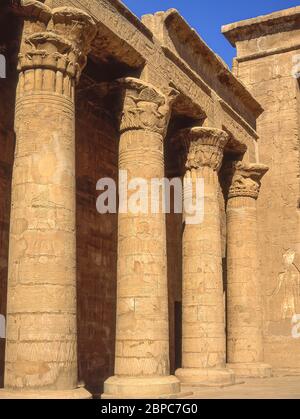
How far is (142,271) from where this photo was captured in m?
11.6

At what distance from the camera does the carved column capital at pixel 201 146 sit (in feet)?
50.7

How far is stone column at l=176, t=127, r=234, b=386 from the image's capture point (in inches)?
563

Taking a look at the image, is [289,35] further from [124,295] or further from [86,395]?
[86,395]

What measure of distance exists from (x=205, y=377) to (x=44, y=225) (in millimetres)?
6637

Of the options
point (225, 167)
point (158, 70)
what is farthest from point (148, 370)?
point (225, 167)

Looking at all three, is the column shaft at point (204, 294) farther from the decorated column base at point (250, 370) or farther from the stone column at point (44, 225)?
the stone column at point (44, 225)

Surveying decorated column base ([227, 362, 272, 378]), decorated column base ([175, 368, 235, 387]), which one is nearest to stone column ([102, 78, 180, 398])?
decorated column base ([175, 368, 235, 387])

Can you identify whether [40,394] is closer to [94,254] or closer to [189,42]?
[94,254]

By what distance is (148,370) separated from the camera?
11.1 m

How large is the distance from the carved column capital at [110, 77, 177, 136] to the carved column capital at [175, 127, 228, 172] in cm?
290

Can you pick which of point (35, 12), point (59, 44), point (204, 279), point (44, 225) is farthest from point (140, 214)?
point (35, 12)

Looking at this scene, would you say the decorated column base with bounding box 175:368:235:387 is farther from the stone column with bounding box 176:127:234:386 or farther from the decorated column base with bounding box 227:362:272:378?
the decorated column base with bounding box 227:362:272:378

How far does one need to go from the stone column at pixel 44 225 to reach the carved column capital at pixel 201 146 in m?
5.86

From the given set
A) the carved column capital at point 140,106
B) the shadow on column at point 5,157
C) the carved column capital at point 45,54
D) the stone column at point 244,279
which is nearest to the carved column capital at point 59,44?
the carved column capital at point 45,54
